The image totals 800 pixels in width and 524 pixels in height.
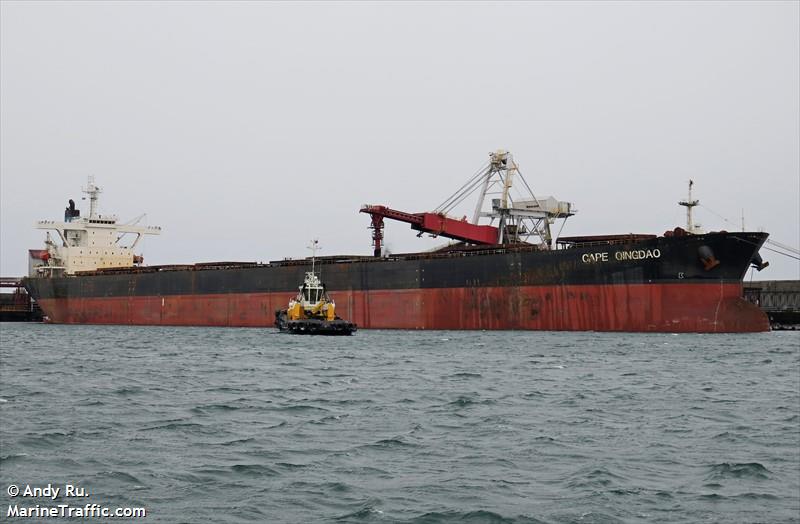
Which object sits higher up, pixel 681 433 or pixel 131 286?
pixel 131 286

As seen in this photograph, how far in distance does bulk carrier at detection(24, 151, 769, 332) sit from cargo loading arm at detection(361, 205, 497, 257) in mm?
61

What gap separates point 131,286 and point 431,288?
861 inches

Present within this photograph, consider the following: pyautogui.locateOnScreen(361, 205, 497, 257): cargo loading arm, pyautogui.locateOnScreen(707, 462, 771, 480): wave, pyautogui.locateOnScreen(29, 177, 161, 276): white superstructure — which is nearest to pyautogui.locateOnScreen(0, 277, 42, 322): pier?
pyautogui.locateOnScreen(29, 177, 161, 276): white superstructure

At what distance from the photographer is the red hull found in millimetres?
34812

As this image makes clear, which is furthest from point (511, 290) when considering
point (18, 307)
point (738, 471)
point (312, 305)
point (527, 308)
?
point (18, 307)

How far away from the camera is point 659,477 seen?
1055 centimetres

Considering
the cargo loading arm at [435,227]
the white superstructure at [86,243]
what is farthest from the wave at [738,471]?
the white superstructure at [86,243]

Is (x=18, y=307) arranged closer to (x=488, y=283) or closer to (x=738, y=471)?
(x=488, y=283)

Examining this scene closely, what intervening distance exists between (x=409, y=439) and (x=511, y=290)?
1032 inches

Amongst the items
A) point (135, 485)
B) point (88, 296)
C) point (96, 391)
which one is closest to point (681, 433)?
point (135, 485)

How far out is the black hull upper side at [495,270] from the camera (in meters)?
34.4

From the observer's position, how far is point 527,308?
125 feet

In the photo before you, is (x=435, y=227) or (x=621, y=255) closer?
(x=621, y=255)

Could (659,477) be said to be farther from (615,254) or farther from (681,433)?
(615,254)
